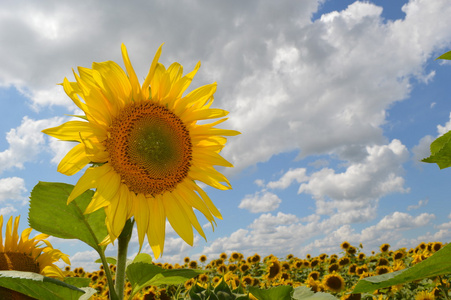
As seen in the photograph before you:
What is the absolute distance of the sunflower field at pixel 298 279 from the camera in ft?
7.18

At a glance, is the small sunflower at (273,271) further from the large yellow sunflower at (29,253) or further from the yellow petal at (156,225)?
the yellow petal at (156,225)

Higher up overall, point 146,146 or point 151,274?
point 146,146

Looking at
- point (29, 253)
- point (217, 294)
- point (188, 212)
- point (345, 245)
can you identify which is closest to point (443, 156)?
point (217, 294)

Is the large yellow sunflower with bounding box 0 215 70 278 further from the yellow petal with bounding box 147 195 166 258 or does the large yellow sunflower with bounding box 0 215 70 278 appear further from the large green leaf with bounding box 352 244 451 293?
the large green leaf with bounding box 352 244 451 293

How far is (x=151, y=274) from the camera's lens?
6.91 feet

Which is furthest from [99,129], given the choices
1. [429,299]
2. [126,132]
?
[429,299]

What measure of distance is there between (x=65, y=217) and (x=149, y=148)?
58cm

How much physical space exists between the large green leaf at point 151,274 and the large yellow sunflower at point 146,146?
121 mm

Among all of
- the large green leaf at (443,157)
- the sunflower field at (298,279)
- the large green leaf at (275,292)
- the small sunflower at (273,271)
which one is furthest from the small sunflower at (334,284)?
the large green leaf at (443,157)

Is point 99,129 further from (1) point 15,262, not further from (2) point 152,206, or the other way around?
(1) point 15,262

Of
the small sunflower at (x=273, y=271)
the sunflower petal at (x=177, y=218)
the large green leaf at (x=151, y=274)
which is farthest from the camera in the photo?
the small sunflower at (x=273, y=271)

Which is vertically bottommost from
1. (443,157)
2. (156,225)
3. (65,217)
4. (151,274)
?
(151,274)

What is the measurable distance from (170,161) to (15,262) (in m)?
1.25

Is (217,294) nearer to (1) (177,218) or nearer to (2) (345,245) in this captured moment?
(1) (177,218)
